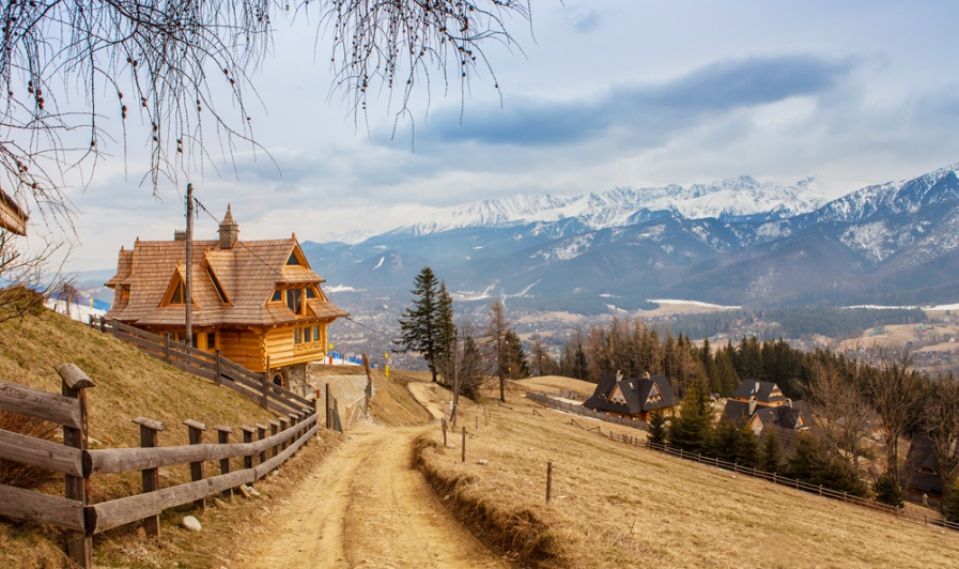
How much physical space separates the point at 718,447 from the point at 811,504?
17.2 metres

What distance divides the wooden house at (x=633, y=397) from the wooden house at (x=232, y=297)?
61140 millimetres

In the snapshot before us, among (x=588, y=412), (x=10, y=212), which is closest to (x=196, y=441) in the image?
(x=10, y=212)

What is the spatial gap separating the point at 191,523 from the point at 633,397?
8412cm

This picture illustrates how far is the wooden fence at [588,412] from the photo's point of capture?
3000 inches

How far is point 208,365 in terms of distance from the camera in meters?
22.5

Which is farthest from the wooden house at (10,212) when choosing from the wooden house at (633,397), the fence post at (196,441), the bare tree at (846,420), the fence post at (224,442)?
the wooden house at (633,397)

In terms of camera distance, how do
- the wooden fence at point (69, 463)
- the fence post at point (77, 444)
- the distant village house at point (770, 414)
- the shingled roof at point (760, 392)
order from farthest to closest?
the shingled roof at point (760, 392) → the distant village house at point (770, 414) → the fence post at point (77, 444) → the wooden fence at point (69, 463)

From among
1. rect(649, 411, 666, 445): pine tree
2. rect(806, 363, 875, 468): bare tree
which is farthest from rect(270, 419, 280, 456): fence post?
rect(806, 363, 875, 468): bare tree

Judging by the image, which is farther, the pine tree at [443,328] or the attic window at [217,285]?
the pine tree at [443,328]

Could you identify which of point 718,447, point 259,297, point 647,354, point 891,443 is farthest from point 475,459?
point 647,354

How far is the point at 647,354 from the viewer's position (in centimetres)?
11338

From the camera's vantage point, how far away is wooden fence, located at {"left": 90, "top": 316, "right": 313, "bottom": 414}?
22.1 metres

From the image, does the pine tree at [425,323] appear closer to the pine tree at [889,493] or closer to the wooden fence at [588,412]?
the wooden fence at [588,412]

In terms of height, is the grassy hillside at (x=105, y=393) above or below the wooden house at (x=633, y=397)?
above
